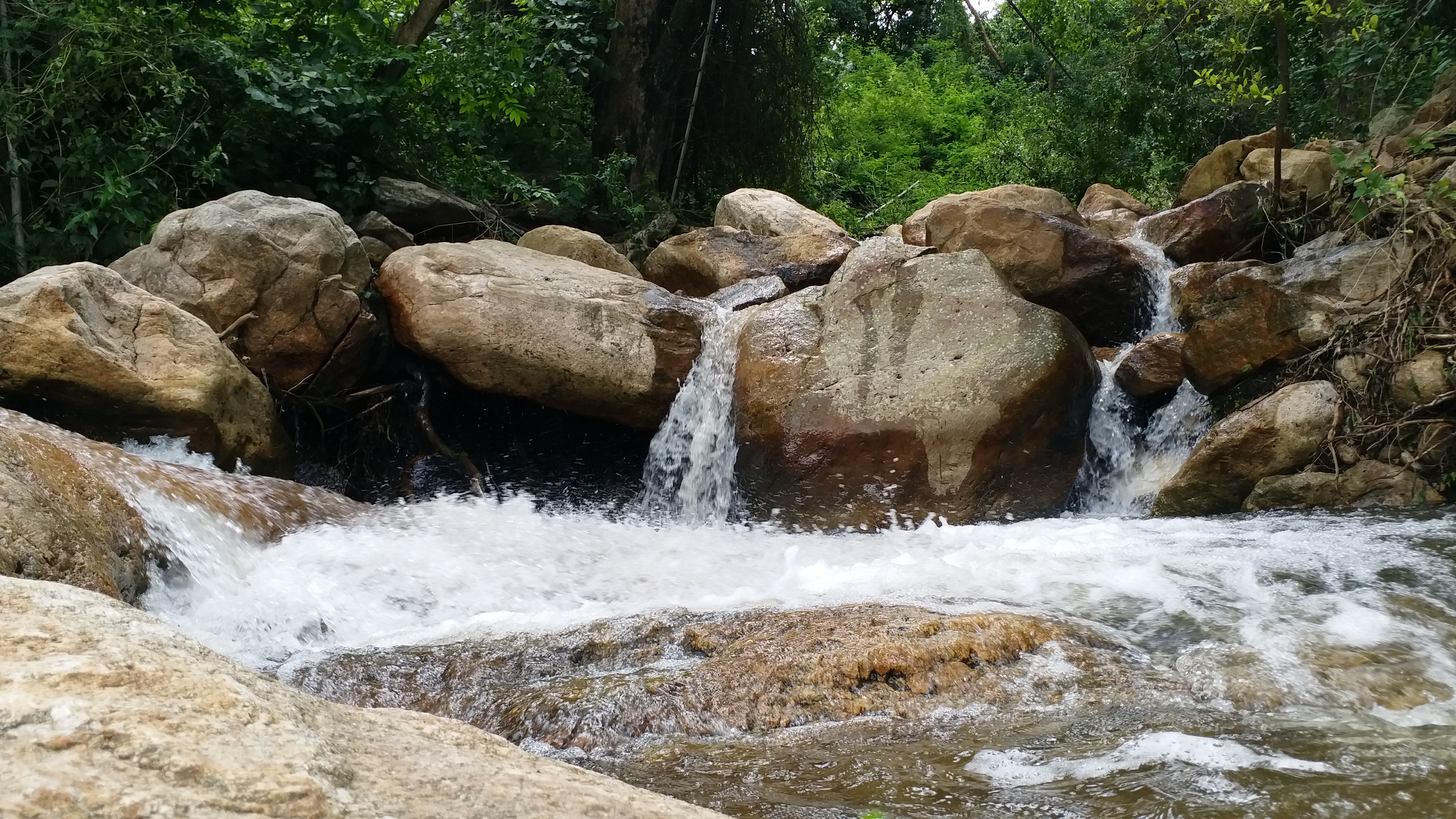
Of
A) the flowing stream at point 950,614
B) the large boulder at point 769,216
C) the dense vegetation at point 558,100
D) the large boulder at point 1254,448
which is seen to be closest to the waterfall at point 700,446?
the flowing stream at point 950,614

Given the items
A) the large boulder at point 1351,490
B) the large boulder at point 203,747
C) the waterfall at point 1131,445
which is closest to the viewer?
the large boulder at point 203,747

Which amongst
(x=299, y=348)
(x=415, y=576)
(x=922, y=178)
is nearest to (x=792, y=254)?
(x=299, y=348)

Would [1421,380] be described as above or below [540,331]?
above

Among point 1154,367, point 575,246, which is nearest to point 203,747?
point 1154,367

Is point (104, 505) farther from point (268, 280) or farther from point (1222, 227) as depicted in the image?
point (1222, 227)

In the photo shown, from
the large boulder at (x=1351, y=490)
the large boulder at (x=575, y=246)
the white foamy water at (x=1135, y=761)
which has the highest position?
the large boulder at (x=575, y=246)

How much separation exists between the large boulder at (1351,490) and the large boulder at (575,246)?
490cm

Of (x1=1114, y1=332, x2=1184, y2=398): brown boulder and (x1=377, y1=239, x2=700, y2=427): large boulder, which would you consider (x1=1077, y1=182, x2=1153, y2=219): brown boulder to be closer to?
(x1=1114, y1=332, x2=1184, y2=398): brown boulder

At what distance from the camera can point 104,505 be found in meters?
4.07

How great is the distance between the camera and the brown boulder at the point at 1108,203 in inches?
431

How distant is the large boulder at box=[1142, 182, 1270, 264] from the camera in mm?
8281

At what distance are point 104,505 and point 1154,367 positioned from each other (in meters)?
5.85

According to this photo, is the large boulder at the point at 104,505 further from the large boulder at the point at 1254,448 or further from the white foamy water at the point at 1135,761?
the large boulder at the point at 1254,448

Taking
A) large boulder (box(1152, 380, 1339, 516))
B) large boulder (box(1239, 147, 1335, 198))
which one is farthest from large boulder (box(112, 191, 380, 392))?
large boulder (box(1239, 147, 1335, 198))
